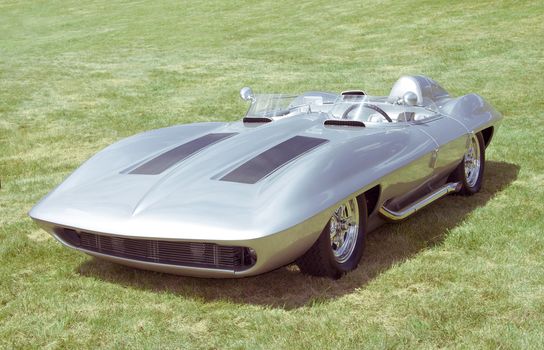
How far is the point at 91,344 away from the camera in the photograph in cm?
400

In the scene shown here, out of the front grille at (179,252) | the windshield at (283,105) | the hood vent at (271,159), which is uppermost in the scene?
the hood vent at (271,159)

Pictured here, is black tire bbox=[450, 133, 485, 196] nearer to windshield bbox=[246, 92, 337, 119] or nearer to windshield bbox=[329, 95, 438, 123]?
windshield bbox=[329, 95, 438, 123]

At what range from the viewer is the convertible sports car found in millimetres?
4297

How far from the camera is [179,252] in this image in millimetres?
4410

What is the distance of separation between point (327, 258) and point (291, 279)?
313mm

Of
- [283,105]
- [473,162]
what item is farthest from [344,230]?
[473,162]

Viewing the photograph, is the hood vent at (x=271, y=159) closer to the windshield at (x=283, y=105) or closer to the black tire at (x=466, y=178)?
the windshield at (x=283, y=105)

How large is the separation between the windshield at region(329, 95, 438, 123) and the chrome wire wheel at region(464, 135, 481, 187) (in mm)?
638

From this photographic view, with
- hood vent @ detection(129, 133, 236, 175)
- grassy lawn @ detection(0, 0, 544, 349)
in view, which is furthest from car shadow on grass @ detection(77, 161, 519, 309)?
hood vent @ detection(129, 133, 236, 175)

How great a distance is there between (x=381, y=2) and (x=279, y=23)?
4.16 metres

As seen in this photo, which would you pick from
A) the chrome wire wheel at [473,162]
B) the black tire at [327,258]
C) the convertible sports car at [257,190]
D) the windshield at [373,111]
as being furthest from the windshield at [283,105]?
the black tire at [327,258]

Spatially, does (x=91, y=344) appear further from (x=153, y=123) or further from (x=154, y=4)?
(x=154, y=4)

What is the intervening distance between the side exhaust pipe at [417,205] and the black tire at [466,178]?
0.24 ft

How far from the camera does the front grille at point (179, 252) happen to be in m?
4.35
